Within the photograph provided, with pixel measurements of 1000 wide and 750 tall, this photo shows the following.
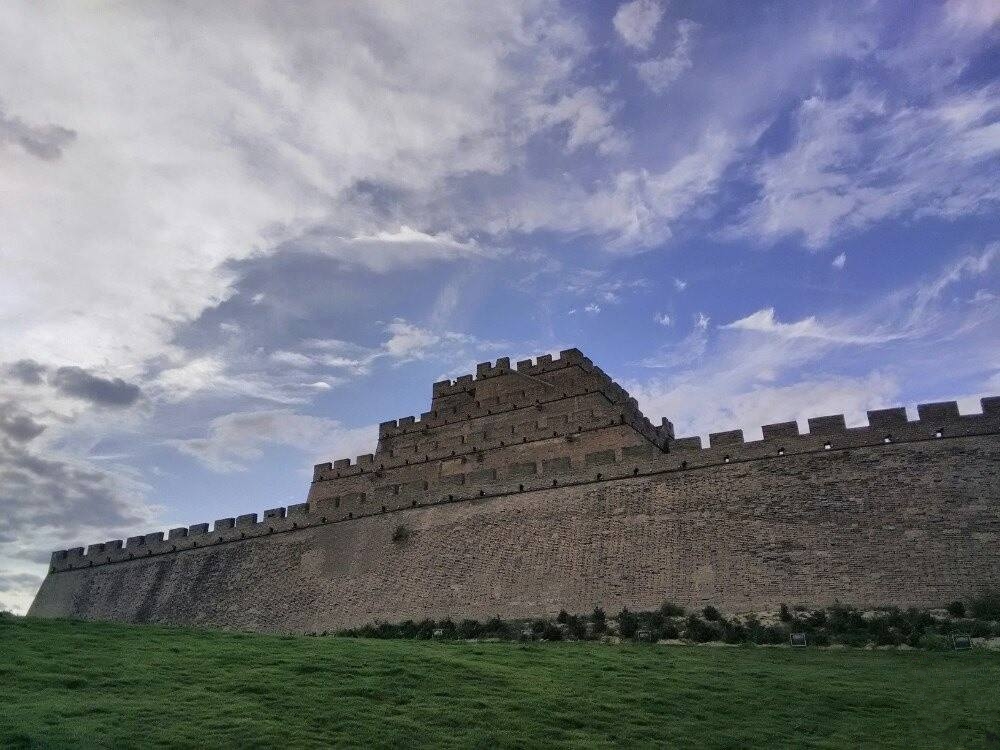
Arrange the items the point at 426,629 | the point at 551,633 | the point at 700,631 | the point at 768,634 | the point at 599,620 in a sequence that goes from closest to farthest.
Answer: the point at 768,634 → the point at 700,631 → the point at 551,633 → the point at 599,620 → the point at 426,629

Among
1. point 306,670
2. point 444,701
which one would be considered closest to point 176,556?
point 306,670

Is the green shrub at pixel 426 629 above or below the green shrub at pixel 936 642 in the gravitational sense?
above

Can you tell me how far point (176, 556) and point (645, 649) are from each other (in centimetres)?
2621

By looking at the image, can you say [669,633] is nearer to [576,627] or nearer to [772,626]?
[772,626]

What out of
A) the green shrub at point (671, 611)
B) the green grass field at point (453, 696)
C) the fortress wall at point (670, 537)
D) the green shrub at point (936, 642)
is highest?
the fortress wall at point (670, 537)

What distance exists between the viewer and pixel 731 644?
20250 mm

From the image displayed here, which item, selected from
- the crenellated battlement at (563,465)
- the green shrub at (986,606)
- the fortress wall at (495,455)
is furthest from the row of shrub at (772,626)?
the fortress wall at (495,455)

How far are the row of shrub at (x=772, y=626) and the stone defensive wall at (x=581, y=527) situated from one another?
685 mm

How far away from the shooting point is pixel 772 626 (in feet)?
68.3

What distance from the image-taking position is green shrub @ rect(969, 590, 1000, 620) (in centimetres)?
1923

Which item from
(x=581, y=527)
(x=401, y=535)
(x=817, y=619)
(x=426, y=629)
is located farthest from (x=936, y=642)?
(x=401, y=535)

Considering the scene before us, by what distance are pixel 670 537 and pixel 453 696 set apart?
41.9ft

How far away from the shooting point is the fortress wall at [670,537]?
71.8ft

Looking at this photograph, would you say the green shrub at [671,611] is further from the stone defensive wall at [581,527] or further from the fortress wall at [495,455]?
the fortress wall at [495,455]
